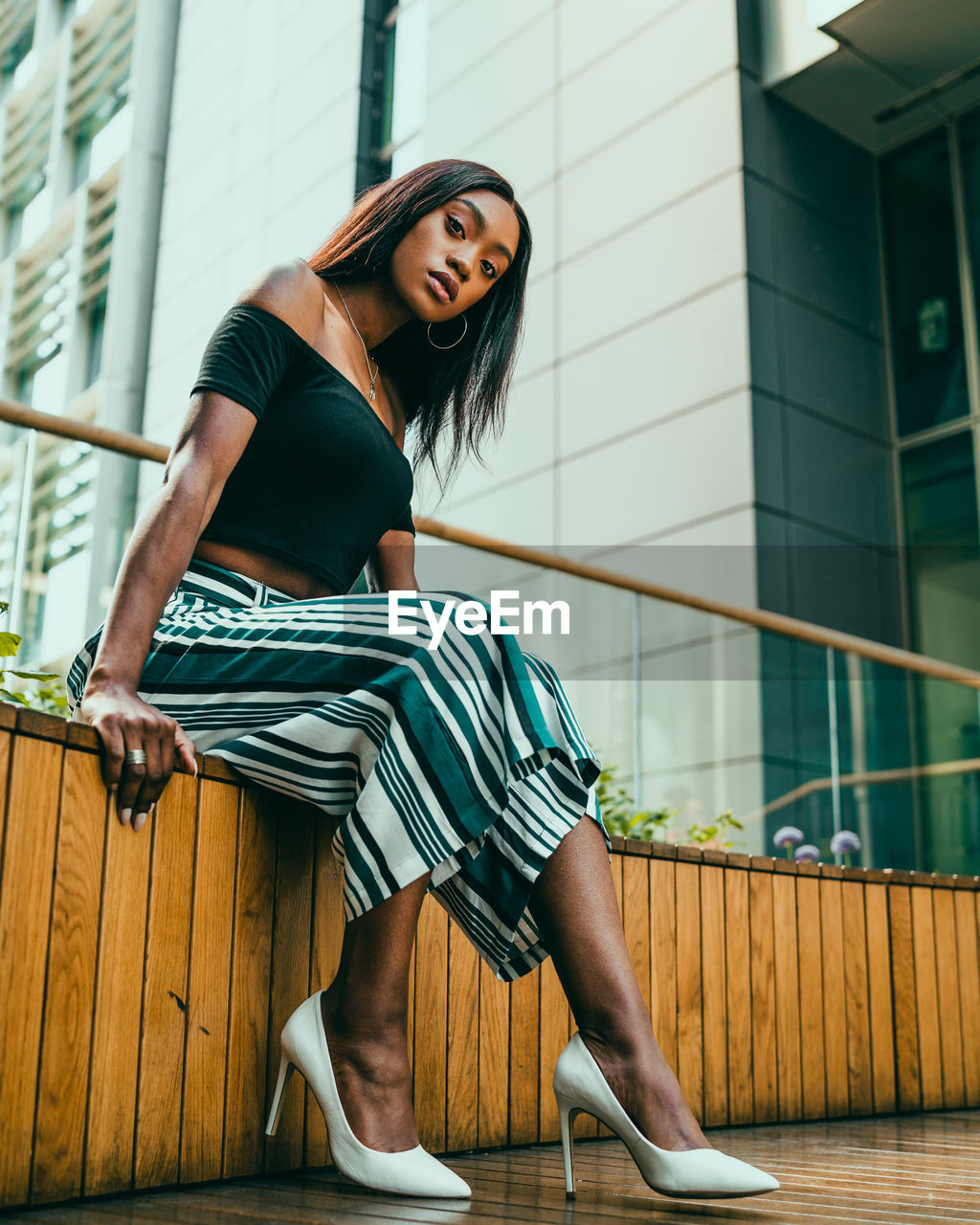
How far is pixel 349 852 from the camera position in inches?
50.4

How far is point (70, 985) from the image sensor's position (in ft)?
3.98

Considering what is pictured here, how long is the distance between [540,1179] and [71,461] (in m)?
2.28

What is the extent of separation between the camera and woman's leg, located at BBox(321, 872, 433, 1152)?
126cm

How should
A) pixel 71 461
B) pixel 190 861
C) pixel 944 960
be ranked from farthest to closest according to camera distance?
pixel 71 461 < pixel 944 960 < pixel 190 861

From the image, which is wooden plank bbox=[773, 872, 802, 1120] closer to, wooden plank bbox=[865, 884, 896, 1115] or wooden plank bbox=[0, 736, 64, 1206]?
wooden plank bbox=[865, 884, 896, 1115]

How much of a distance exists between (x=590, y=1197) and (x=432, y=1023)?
0.45 meters

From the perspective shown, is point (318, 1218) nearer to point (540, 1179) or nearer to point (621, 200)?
point (540, 1179)

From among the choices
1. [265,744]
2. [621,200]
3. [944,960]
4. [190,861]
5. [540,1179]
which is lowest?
[540,1179]

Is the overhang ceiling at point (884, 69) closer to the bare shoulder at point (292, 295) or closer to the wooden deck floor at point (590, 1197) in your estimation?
the bare shoulder at point (292, 295)

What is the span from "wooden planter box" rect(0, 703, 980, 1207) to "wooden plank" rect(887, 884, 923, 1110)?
461 millimetres

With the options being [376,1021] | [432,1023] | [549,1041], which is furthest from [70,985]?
[549,1041]

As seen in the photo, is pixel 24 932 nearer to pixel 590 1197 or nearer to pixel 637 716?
pixel 590 1197

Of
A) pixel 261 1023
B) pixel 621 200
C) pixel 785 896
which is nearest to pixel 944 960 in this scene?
pixel 785 896

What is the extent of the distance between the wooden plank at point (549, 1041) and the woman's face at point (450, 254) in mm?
1024
